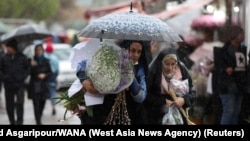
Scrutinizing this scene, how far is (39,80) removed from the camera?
10164 mm

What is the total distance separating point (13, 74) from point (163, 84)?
456cm

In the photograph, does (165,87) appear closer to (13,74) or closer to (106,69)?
(106,69)

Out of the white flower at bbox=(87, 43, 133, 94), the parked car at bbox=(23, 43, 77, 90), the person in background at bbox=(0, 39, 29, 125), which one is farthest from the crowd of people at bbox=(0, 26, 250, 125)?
the parked car at bbox=(23, 43, 77, 90)

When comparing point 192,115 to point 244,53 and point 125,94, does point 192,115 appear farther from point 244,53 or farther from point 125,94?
point 125,94

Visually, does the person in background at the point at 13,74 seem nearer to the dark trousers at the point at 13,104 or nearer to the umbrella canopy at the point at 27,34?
the dark trousers at the point at 13,104

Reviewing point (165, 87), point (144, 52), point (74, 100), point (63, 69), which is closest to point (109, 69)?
point (144, 52)

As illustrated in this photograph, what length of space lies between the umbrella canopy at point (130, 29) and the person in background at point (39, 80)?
16.8ft

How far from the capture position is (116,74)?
493cm

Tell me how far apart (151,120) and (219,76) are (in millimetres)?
2959

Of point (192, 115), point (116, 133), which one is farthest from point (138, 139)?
point (192, 115)

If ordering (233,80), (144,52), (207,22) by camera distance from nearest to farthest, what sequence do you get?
(144,52), (233,80), (207,22)

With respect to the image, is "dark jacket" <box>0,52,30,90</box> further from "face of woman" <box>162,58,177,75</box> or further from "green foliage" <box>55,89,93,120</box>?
"face of woman" <box>162,58,177,75</box>

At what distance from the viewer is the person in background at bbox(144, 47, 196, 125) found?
18.3 feet

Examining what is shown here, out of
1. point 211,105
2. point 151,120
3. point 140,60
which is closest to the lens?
point 140,60
